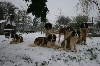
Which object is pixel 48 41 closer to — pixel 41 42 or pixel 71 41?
pixel 41 42

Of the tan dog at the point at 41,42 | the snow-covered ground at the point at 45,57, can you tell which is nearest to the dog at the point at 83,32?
the snow-covered ground at the point at 45,57

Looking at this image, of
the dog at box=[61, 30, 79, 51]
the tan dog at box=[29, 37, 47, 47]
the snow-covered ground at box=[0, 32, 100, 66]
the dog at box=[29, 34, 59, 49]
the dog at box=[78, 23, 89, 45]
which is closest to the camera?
the snow-covered ground at box=[0, 32, 100, 66]

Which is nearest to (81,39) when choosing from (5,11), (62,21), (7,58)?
(7,58)

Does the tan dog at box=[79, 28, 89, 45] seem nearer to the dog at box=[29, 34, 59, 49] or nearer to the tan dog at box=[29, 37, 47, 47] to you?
the dog at box=[29, 34, 59, 49]

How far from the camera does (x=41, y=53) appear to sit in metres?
10.8

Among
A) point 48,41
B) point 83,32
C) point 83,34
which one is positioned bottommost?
point 48,41

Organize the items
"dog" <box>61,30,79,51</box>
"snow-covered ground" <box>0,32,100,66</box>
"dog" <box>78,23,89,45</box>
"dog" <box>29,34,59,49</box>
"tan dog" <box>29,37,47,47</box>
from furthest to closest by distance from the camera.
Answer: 1. "dog" <box>78,23,89,45</box>
2. "tan dog" <box>29,37,47,47</box>
3. "dog" <box>29,34,59,49</box>
4. "dog" <box>61,30,79,51</box>
5. "snow-covered ground" <box>0,32,100,66</box>

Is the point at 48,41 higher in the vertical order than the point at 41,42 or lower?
higher

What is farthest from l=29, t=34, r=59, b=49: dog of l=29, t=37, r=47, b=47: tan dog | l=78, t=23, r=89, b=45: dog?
l=78, t=23, r=89, b=45: dog

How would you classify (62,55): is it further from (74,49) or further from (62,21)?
(62,21)

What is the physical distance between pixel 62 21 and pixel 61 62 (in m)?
47.1

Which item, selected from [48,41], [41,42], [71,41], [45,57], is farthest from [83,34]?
[45,57]

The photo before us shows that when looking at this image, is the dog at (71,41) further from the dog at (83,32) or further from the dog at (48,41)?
the dog at (83,32)

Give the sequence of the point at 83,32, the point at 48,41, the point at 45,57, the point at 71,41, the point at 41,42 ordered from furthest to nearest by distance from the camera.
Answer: the point at 83,32 < the point at 41,42 < the point at 48,41 < the point at 71,41 < the point at 45,57
